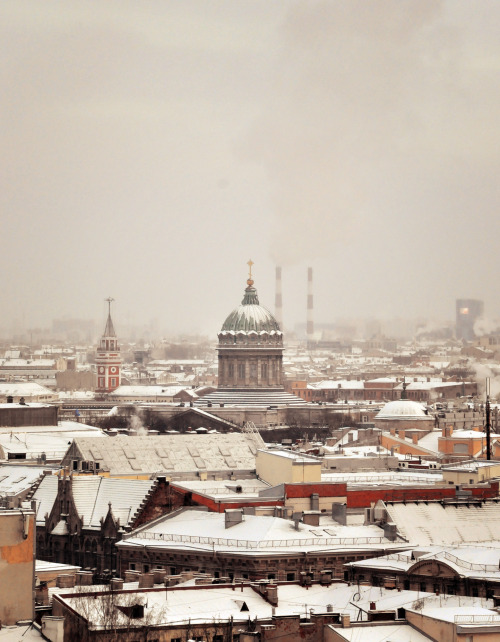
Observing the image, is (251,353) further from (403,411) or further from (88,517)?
(88,517)

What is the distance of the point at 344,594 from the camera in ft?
119

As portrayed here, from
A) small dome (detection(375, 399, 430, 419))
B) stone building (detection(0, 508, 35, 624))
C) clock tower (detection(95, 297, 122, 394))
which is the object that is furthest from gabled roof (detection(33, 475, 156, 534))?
clock tower (detection(95, 297, 122, 394))

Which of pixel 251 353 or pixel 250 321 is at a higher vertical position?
pixel 250 321

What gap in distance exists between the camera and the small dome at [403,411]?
100m

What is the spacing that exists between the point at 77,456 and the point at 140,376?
421 feet

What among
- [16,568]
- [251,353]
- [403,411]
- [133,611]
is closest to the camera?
[133,611]

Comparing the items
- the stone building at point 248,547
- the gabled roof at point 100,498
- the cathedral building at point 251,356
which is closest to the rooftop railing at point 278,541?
the stone building at point 248,547

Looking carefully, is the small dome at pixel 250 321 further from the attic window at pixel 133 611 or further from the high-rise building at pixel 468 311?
the attic window at pixel 133 611

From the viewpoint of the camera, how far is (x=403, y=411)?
101 metres

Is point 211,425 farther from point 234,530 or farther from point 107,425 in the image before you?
point 234,530

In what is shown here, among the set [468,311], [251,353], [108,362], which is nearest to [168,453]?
[251,353]

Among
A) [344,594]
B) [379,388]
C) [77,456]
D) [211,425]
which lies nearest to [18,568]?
[344,594]

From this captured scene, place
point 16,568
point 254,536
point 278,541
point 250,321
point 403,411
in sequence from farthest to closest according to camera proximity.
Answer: point 250,321, point 403,411, point 254,536, point 278,541, point 16,568

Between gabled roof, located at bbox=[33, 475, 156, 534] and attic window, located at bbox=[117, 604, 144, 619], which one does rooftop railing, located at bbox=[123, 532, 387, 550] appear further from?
attic window, located at bbox=[117, 604, 144, 619]
